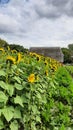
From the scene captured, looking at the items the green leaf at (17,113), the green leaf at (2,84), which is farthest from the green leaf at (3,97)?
the green leaf at (17,113)

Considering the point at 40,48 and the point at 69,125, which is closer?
the point at 69,125


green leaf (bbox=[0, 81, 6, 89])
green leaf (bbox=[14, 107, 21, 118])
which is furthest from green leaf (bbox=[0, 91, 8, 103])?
green leaf (bbox=[14, 107, 21, 118])

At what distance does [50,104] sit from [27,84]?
2.37 m

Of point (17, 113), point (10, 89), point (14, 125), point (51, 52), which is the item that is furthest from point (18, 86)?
point (51, 52)

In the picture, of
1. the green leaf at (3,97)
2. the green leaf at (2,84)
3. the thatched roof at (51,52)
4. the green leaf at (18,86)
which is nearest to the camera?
the green leaf at (3,97)

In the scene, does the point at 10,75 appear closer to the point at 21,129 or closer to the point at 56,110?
the point at 21,129

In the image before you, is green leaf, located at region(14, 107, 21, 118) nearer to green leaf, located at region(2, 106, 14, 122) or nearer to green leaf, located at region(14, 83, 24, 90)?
green leaf, located at region(2, 106, 14, 122)

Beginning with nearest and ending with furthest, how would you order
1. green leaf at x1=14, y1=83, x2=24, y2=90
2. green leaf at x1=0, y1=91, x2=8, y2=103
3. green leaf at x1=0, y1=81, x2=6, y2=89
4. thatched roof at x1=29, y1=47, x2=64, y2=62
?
green leaf at x1=0, y1=91, x2=8, y2=103, green leaf at x1=0, y1=81, x2=6, y2=89, green leaf at x1=14, y1=83, x2=24, y2=90, thatched roof at x1=29, y1=47, x2=64, y2=62

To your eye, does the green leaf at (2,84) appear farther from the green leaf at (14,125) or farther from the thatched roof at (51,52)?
the thatched roof at (51,52)

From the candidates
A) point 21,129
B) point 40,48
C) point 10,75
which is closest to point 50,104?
point 21,129

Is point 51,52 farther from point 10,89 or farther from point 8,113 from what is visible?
point 8,113

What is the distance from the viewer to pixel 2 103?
11.0ft

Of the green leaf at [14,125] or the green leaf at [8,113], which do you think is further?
the green leaf at [14,125]

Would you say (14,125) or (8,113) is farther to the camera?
(14,125)
